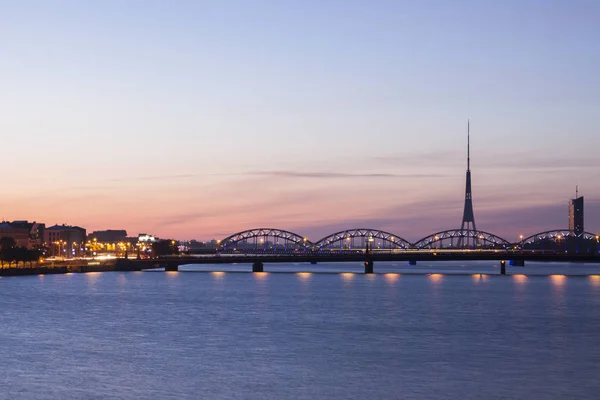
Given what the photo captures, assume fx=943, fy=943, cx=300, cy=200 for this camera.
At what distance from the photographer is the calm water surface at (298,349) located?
38.6 meters

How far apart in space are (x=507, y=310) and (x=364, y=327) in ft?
72.4

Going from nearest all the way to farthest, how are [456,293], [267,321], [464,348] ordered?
[464,348] < [267,321] < [456,293]

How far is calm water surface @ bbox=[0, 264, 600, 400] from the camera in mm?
38594

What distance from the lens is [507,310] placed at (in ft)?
273

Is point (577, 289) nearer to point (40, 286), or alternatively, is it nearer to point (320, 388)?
point (40, 286)

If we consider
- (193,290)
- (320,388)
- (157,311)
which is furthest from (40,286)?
(320,388)

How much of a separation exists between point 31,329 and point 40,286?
65865 millimetres

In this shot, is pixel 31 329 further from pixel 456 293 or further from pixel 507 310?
pixel 456 293

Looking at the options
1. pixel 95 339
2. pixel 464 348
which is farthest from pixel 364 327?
pixel 95 339

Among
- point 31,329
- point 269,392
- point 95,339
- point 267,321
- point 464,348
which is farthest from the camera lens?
point 267,321

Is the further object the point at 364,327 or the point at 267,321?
the point at 267,321

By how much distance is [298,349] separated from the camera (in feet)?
171

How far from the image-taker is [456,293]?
370 ft

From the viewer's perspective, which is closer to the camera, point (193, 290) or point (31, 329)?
point (31, 329)
